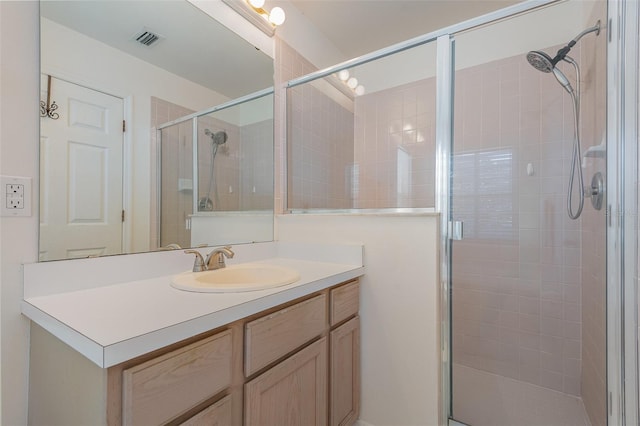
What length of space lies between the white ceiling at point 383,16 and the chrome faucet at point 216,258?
69.1 inches

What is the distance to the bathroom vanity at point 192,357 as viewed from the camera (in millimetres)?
608

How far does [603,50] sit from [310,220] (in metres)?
1.53

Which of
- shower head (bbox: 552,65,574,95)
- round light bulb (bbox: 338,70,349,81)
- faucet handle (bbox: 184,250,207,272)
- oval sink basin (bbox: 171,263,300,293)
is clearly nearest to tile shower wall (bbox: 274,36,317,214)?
round light bulb (bbox: 338,70,349,81)

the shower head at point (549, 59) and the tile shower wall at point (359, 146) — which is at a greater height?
the shower head at point (549, 59)

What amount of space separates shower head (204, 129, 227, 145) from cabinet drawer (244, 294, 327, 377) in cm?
93

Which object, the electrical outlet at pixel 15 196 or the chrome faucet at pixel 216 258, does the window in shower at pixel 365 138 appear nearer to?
the chrome faucet at pixel 216 258

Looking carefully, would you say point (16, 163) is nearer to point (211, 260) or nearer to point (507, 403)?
point (211, 260)

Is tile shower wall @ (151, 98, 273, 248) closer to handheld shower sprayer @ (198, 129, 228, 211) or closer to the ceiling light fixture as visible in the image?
handheld shower sprayer @ (198, 129, 228, 211)

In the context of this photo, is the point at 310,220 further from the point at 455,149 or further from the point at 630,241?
the point at 630,241

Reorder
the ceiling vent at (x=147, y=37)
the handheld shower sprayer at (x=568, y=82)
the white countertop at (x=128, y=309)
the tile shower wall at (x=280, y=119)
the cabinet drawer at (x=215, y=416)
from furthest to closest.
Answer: the tile shower wall at (x=280, y=119), the handheld shower sprayer at (x=568, y=82), the ceiling vent at (x=147, y=37), the cabinet drawer at (x=215, y=416), the white countertop at (x=128, y=309)

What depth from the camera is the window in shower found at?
1.96 metres

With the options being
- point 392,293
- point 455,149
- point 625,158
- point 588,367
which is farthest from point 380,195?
point 588,367

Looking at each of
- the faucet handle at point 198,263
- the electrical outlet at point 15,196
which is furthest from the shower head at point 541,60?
the electrical outlet at point 15,196

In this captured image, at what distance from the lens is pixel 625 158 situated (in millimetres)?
1046
